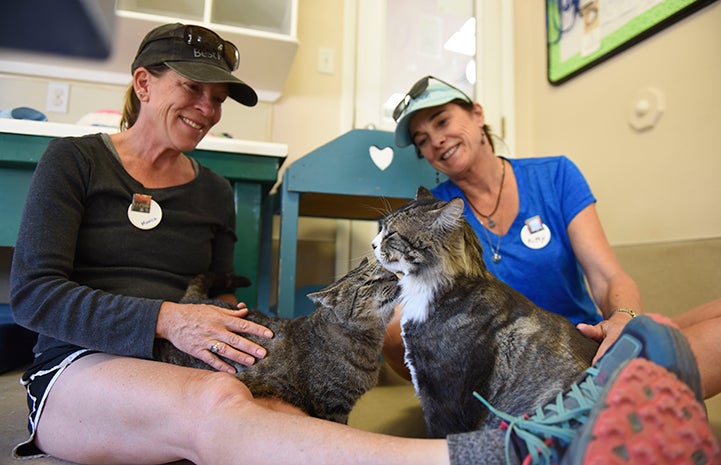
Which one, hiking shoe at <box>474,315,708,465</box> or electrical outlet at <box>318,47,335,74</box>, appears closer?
hiking shoe at <box>474,315,708,465</box>

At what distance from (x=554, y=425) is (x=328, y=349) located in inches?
21.9

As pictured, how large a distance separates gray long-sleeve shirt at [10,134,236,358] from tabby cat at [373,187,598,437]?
55 cm

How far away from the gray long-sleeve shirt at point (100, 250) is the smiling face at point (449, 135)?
0.66 m

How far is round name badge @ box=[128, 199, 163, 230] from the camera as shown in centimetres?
108

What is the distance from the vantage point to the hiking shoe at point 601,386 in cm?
56

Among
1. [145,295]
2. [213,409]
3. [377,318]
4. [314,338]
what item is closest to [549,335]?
[377,318]

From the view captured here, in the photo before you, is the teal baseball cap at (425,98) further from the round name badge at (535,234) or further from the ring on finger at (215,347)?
the ring on finger at (215,347)

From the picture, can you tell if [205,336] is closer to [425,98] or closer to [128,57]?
[425,98]

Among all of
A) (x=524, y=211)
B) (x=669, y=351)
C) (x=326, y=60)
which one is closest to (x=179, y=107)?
(x=524, y=211)

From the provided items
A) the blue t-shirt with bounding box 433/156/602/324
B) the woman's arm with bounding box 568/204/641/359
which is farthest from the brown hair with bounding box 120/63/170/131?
the woman's arm with bounding box 568/204/641/359

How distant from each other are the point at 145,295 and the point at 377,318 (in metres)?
0.56

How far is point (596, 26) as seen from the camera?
2.11 meters

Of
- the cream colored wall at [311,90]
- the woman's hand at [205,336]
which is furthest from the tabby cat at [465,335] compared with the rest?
the cream colored wall at [311,90]

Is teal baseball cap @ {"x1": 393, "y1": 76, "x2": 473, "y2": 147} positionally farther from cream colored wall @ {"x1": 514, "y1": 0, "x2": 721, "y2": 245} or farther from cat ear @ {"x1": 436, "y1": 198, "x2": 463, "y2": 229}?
cream colored wall @ {"x1": 514, "y1": 0, "x2": 721, "y2": 245}
